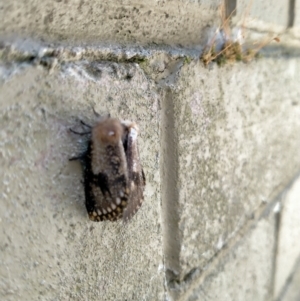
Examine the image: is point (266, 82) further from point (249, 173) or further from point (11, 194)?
point (11, 194)

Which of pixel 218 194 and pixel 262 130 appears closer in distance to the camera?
pixel 218 194

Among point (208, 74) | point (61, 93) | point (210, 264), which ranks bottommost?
point (210, 264)

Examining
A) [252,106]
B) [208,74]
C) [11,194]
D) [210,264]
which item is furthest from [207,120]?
[11,194]

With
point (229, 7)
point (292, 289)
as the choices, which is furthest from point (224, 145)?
point (292, 289)

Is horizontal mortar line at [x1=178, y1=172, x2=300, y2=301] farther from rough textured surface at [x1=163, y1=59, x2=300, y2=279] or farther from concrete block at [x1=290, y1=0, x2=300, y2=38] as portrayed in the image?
concrete block at [x1=290, y1=0, x2=300, y2=38]

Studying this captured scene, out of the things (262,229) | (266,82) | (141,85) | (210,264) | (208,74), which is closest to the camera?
(141,85)

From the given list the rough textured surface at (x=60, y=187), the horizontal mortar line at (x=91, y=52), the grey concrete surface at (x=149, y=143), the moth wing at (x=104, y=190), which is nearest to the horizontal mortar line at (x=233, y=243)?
the grey concrete surface at (x=149, y=143)

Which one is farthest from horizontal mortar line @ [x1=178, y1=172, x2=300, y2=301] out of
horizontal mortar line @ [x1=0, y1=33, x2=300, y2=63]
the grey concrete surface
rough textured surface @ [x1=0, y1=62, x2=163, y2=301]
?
horizontal mortar line @ [x1=0, y1=33, x2=300, y2=63]

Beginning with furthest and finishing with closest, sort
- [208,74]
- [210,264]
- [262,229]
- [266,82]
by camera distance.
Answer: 1. [262,229]
2. [266,82]
3. [210,264]
4. [208,74]

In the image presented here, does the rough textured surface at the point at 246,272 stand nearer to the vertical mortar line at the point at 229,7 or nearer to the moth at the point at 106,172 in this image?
the moth at the point at 106,172
